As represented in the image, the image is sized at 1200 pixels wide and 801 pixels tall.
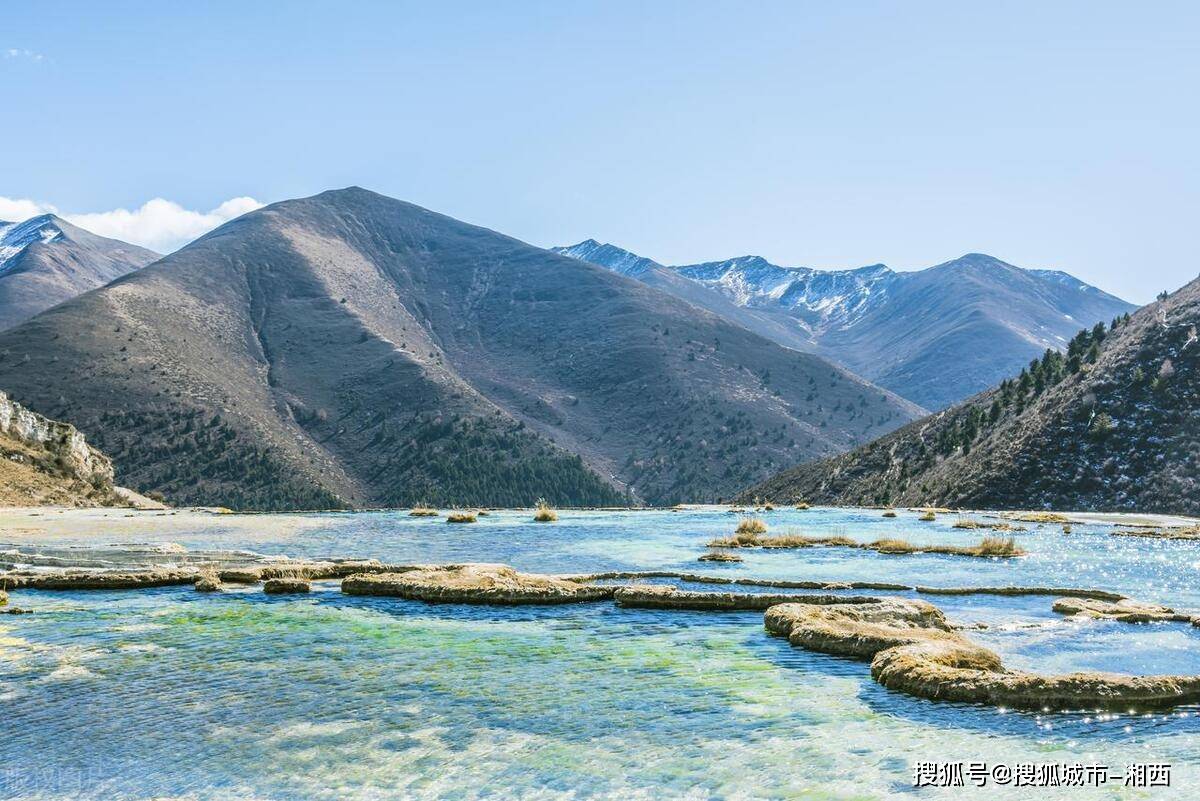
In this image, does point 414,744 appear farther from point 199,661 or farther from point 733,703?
point 199,661

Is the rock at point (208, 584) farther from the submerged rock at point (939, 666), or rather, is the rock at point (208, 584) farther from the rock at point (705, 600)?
the submerged rock at point (939, 666)

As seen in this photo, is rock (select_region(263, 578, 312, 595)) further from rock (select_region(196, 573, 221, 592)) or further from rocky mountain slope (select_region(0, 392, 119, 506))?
rocky mountain slope (select_region(0, 392, 119, 506))

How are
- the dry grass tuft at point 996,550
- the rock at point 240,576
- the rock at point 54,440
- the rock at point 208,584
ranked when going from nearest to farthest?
the rock at point 208,584
the rock at point 240,576
the dry grass tuft at point 996,550
the rock at point 54,440

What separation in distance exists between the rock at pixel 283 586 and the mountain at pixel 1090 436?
85.5 meters

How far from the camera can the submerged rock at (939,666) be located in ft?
59.5

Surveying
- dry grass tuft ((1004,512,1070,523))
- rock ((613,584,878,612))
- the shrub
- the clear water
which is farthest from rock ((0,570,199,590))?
dry grass tuft ((1004,512,1070,523))

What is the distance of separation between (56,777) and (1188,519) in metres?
91.8

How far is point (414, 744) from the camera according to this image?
15.9 meters

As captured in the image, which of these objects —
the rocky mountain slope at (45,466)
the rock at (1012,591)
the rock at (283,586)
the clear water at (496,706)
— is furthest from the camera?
the rocky mountain slope at (45,466)

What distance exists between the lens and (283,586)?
3322 cm

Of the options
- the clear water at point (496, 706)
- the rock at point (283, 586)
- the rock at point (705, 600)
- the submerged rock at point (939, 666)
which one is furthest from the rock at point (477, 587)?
the submerged rock at point (939, 666)

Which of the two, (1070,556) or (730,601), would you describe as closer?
(730,601)

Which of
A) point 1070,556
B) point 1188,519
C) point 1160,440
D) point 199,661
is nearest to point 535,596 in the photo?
point 199,661

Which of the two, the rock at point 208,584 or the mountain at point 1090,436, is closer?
the rock at point 208,584
